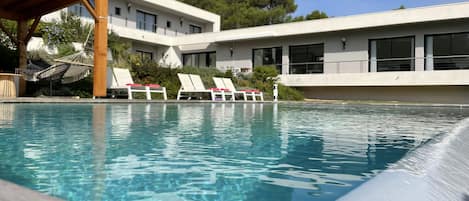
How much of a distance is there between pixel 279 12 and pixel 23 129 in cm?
2865

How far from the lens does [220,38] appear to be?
2364cm

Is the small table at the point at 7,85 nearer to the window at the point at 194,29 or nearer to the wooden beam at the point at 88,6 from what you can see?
the wooden beam at the point at 88,6

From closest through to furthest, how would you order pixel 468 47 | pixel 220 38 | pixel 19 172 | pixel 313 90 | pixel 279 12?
pixel 19 172, pixel 468 47, pixel 313 90, pixel 220 38, pixel 279 12

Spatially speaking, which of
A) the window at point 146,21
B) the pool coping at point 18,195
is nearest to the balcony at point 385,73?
the window at point 146,21

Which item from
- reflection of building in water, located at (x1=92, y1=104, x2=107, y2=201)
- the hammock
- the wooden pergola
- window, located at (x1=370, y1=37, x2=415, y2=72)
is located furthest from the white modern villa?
reflection of building in water, located at (x1=92, y1=104, x2=107, y2=201)

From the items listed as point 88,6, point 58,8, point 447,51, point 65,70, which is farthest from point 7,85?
point 447,51

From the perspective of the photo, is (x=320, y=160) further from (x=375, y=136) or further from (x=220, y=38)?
(x=220, y=38)

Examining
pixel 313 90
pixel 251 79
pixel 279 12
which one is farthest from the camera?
pixel 279 12

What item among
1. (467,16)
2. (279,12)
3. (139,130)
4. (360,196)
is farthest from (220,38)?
(360,196)

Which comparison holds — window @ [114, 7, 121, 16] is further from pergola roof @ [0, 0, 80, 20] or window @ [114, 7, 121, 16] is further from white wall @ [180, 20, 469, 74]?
pergola roof @ [0, 0, 80, 20]

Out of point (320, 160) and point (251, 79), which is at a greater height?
point (251, 79)

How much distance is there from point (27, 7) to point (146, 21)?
44.9 ft

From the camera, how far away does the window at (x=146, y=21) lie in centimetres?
2506

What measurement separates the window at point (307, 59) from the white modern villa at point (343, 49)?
55mm
